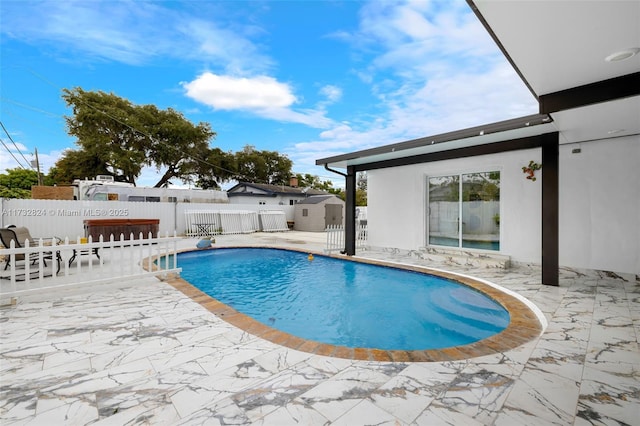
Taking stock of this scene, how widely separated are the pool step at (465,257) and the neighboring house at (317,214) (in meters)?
9.99

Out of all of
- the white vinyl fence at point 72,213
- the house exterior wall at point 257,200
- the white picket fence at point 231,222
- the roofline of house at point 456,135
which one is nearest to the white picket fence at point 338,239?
the roofline of house at point 456,135

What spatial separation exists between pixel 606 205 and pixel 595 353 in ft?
14.5

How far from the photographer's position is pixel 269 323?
414 centimetres

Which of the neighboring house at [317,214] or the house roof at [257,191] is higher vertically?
the house roof at [257,191]

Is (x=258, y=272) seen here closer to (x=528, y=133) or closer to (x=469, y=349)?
(x=469, y=349)

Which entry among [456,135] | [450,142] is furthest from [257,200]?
[456,135]

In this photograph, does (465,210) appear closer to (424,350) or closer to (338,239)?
(338,239)

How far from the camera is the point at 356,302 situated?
5086mm

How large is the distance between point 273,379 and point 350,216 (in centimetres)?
680

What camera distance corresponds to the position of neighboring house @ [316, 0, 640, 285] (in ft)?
7.62

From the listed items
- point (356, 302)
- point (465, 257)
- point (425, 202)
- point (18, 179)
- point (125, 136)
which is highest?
point (125, 136)

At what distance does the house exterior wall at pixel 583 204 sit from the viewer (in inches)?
212

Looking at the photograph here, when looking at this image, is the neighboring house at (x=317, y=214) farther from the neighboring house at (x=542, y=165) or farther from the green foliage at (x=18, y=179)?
the green foliage at (x=18, y=179)

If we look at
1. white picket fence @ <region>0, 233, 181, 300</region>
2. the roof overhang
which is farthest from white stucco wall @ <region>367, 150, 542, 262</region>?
white picket fence @ <region>0, 233, 181, 300</region>
